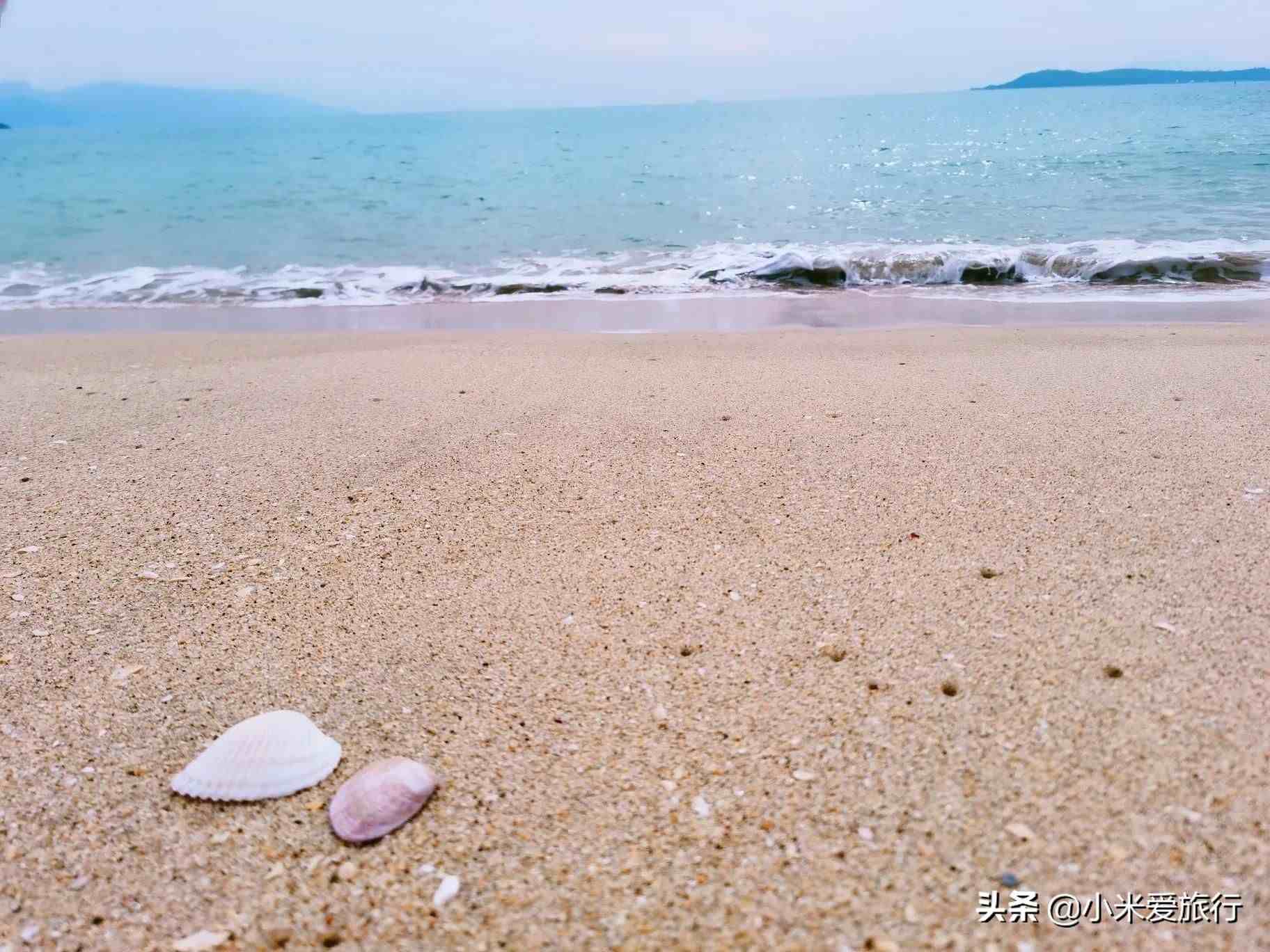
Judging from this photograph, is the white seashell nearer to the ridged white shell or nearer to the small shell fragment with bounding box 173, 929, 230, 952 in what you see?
the ridged white shell

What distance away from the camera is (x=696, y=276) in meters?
10.8

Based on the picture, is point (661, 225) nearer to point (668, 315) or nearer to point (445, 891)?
point (668, 315)

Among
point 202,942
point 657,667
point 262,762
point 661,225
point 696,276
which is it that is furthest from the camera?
point 661,225

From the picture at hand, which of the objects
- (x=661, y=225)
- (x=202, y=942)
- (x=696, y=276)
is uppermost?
(x=661, y=225)

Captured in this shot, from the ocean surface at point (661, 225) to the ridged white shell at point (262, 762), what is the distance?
27.9ft

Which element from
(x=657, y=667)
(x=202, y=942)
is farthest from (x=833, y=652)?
(x=202, y=942)

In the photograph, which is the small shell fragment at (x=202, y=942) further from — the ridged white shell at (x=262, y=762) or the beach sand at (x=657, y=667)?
the ridged white shell at (x=262, y=762)

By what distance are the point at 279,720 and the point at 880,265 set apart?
10381mm

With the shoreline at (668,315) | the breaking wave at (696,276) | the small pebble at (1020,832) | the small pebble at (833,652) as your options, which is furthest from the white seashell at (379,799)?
the breaking wave at (696,276)

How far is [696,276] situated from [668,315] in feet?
8.06

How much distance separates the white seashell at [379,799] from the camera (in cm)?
174

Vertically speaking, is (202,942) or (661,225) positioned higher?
(661,225)

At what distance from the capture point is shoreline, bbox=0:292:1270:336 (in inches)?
312

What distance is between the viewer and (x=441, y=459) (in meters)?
3.78
